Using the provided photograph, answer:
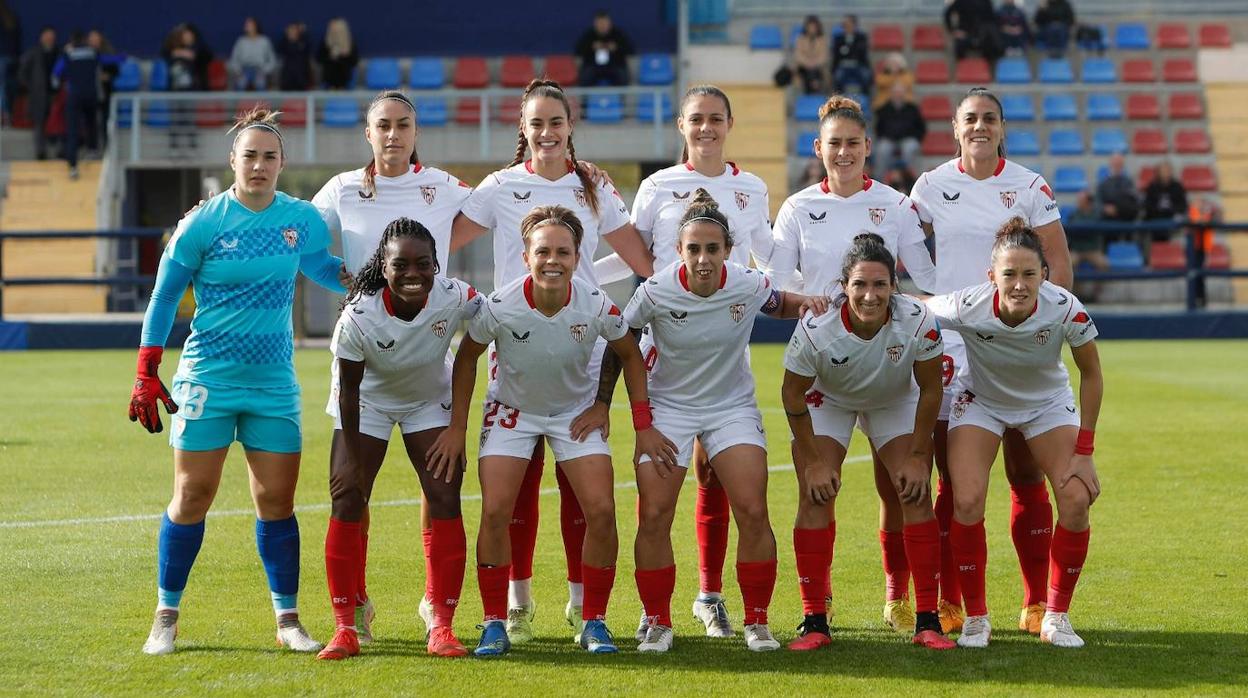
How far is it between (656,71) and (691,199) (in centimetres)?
1877

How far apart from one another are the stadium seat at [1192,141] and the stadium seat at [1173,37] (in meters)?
1.92

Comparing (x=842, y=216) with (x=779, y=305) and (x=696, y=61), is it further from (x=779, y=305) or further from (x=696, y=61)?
(x=696, y=61)

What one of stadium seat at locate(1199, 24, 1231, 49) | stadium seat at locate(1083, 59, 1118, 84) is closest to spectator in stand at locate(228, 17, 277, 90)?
stadium seat at locate(1083, 59, 1118, 84)

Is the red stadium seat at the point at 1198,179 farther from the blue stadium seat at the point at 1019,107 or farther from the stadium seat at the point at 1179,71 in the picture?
the blue stadium seat at the point at 1019,107

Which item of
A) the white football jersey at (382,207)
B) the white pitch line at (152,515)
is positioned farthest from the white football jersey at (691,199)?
the white pitch line at (152,515)

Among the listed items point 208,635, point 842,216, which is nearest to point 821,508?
point 842,216

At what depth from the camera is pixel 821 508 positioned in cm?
557

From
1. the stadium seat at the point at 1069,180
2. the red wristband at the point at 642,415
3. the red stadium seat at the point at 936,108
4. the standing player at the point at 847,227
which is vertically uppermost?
the red stadium seat at the point at 936,108

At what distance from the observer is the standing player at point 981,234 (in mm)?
5805

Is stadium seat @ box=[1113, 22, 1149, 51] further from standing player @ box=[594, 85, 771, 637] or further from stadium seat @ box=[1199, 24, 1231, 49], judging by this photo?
standing player @ box=[594, 85, 771, 637]

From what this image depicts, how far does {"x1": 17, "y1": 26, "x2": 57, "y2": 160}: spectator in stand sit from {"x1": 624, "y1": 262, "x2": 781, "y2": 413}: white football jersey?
19218 millimetres

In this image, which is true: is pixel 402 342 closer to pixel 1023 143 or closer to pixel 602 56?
pixel 602 56

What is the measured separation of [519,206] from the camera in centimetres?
593

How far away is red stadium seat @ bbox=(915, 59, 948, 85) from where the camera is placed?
2466 centimetres
